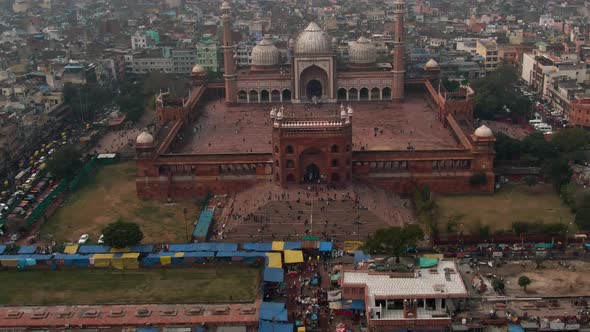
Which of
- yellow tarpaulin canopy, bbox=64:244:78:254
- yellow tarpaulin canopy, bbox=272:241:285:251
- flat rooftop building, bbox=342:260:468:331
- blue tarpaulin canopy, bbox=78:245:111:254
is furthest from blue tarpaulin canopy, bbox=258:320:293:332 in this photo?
yellow tarpaulin canopy, bbox=64:244:78:254

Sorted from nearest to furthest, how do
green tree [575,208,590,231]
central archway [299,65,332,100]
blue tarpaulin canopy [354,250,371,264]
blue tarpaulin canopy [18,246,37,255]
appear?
blue tarpaulin canopy [354,250,371,264] → blue tarpaulin canopy [18,246,37,255] → green tree [575,208,590,231] → central archway [299,65,332,100]

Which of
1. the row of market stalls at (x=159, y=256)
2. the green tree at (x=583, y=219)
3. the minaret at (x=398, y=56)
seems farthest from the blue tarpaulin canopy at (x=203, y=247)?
the minaret at (x=398, y=56)

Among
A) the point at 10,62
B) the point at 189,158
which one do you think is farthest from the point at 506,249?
the point at 10,62

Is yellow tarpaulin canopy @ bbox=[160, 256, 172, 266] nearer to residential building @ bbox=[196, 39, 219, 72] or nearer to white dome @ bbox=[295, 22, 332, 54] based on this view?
white dome @ bbox=[295, 22, 332, 54]

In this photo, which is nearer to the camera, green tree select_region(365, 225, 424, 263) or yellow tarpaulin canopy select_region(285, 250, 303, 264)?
green tree select_region(365, 225, 424, 263)

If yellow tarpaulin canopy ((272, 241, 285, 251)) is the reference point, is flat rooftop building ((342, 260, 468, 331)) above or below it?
above

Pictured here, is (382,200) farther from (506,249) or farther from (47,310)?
(47,310)

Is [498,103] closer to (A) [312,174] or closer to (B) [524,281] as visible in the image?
(A) [312,174]
